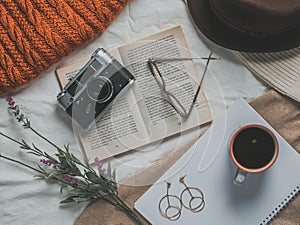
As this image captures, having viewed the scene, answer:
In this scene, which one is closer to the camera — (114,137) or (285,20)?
(285,20)

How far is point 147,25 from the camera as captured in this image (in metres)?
0.81

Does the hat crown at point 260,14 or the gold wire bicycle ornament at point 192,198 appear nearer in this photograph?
the hat crown at point 260,14

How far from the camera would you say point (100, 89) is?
790 millimetres

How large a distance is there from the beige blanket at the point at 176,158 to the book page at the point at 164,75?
0.07 m

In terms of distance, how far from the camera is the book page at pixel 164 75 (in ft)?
2.65

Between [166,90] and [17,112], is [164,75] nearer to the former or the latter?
[166,90]

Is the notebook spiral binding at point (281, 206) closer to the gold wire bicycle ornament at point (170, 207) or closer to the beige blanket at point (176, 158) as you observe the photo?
the beige blanket at point (176, 158)

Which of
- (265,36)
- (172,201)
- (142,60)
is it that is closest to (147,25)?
(142,60)

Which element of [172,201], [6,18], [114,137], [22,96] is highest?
[6,18]

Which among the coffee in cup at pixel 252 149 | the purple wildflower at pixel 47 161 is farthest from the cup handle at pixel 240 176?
the purple wildflower at pixel 47 161

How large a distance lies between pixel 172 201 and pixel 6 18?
17.4 inches

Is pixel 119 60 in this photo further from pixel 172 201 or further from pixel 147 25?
pixel 172 201

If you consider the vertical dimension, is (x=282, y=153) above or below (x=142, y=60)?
below

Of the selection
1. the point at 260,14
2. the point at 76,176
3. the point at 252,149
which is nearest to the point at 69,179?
the point at 76,176
